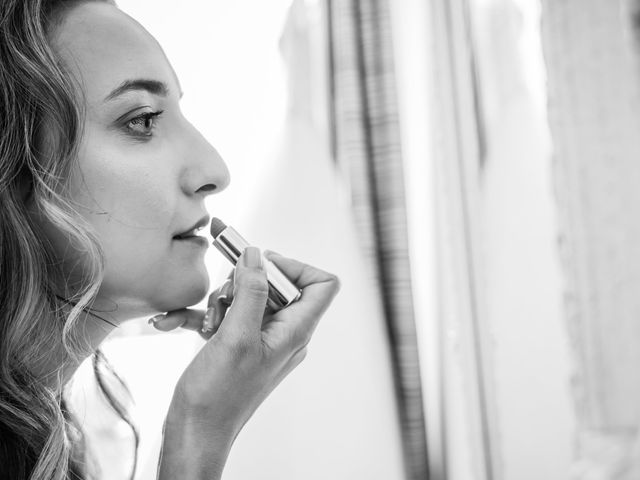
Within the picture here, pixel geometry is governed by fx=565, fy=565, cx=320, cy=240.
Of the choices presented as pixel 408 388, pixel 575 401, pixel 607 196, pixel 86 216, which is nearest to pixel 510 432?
pixel 408 388

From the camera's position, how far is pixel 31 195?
0.64 m

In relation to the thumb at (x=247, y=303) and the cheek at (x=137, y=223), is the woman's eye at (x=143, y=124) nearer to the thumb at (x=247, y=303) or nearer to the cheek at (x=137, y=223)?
the cheek at (x=137, y=223)

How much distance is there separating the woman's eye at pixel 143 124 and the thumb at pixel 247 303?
20cm

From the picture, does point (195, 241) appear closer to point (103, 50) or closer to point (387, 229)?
point (103, 50)

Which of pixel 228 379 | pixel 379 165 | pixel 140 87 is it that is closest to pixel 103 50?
pixel 140 87

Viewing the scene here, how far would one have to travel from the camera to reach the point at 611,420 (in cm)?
76

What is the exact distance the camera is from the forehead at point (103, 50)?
64cm

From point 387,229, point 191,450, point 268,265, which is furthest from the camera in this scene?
point 387,229

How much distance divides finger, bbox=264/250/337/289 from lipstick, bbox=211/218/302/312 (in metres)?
0.01

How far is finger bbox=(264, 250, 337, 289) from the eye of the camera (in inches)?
27.9

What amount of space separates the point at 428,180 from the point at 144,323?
0.64 metres

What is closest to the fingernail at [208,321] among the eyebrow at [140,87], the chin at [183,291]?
the chin at [183,291]

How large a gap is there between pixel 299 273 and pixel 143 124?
259 millimetres

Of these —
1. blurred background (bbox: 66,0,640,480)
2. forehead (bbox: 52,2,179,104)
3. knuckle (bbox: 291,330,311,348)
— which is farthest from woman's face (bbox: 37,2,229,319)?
blurred background (bbox: 66,0,640,480)
